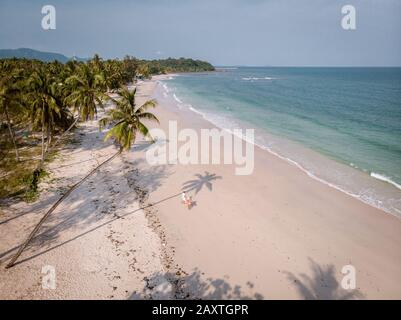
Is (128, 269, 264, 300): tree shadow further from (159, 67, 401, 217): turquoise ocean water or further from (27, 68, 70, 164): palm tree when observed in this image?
(27, 68, 70, 164): palm tree

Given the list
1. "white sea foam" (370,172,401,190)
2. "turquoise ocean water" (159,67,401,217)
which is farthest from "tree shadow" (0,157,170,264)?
"white sea foam" (370,172,401,190)

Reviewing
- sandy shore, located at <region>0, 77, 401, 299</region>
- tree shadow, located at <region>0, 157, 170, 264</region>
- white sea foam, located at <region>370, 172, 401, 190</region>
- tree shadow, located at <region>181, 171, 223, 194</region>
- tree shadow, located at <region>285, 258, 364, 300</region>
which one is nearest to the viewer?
tree shadow, located at <region>285, 258, 364, 300</region>

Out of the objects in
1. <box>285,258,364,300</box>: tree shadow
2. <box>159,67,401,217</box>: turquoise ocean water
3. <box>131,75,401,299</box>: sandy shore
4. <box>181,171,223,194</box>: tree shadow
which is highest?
<box>159,67,401,217</box>: turquoise ocean water

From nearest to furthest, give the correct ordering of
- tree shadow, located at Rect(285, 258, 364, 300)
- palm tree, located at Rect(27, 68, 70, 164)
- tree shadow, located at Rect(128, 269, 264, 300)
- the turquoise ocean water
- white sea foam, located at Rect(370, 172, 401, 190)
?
1. tree shadow, located at Rect(128, 269, 264, 300)
2. tree shadow, located at Rect(285, 258, 364, 300)
3. white sea foam, located at Rect(370, 172, 401, 190)
4. palm tree, located at Rect(27, 68, 70, 164)
5. the turquoise ocean water

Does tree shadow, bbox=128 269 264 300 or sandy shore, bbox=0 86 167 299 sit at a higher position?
sandy shore, bbox=0 86 167 299

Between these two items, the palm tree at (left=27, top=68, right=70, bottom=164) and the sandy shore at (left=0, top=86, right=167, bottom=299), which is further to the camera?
the palm tree at (left=27, top=68, right=70, bottom=164)

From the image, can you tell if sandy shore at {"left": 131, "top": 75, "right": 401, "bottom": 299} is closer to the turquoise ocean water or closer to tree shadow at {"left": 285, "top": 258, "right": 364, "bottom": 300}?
tree shadow at {"left": 285, "top": 258, "right": 364, "bottom": 300}

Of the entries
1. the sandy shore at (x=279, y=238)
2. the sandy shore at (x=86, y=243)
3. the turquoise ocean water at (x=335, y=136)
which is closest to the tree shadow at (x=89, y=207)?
the sandy shore at (x=86, y=243)
